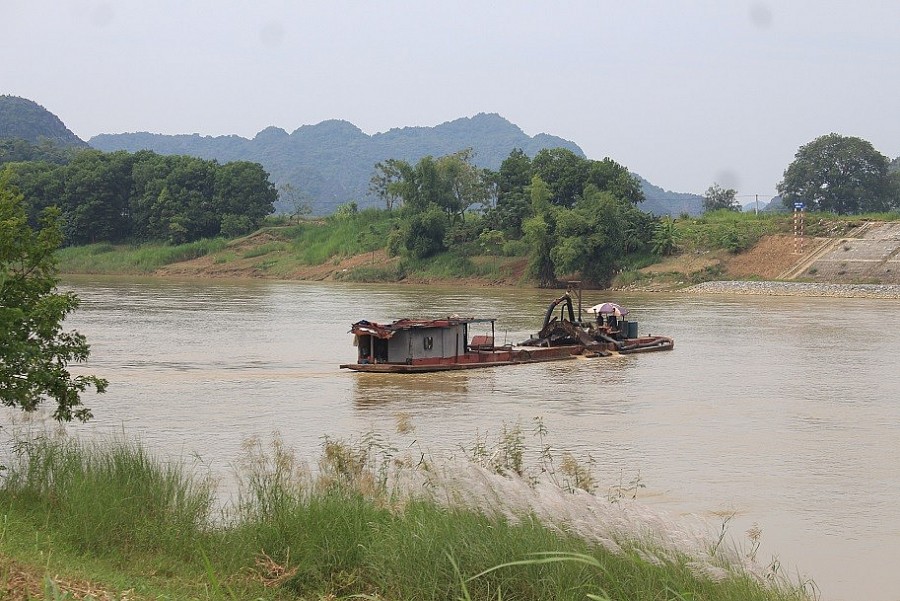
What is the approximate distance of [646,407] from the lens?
2198 centimetres

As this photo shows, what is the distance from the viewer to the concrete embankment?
57.2m

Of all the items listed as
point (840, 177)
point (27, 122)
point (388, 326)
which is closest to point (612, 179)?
point (840, 177)

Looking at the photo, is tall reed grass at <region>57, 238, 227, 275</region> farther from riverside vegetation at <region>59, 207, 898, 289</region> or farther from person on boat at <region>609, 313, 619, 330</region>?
person on boat at <region>609, 313, 619, 330</region>

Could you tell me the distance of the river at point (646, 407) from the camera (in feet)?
43.0

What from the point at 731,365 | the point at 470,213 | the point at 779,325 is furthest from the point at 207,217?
the point at 731,365

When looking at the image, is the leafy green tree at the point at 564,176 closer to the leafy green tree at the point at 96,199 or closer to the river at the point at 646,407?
the river at the point at 646,407

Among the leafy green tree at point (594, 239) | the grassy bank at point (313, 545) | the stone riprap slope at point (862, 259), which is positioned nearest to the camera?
the grassy bank at point (313, 545)

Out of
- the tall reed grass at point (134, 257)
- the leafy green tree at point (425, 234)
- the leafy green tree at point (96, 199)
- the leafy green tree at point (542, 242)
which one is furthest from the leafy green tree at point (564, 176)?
the leafy green tree at point (96, 199)

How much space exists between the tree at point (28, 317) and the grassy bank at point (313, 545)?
1361 millimetres

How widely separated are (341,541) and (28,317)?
16.1ft

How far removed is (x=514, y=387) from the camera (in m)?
24.8

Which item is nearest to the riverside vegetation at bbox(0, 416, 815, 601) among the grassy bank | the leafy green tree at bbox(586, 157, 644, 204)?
the grassy bank

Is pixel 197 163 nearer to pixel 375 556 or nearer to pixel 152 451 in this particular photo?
pixel 152 451

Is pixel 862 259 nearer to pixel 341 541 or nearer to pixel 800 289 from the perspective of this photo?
pixel 800 289
